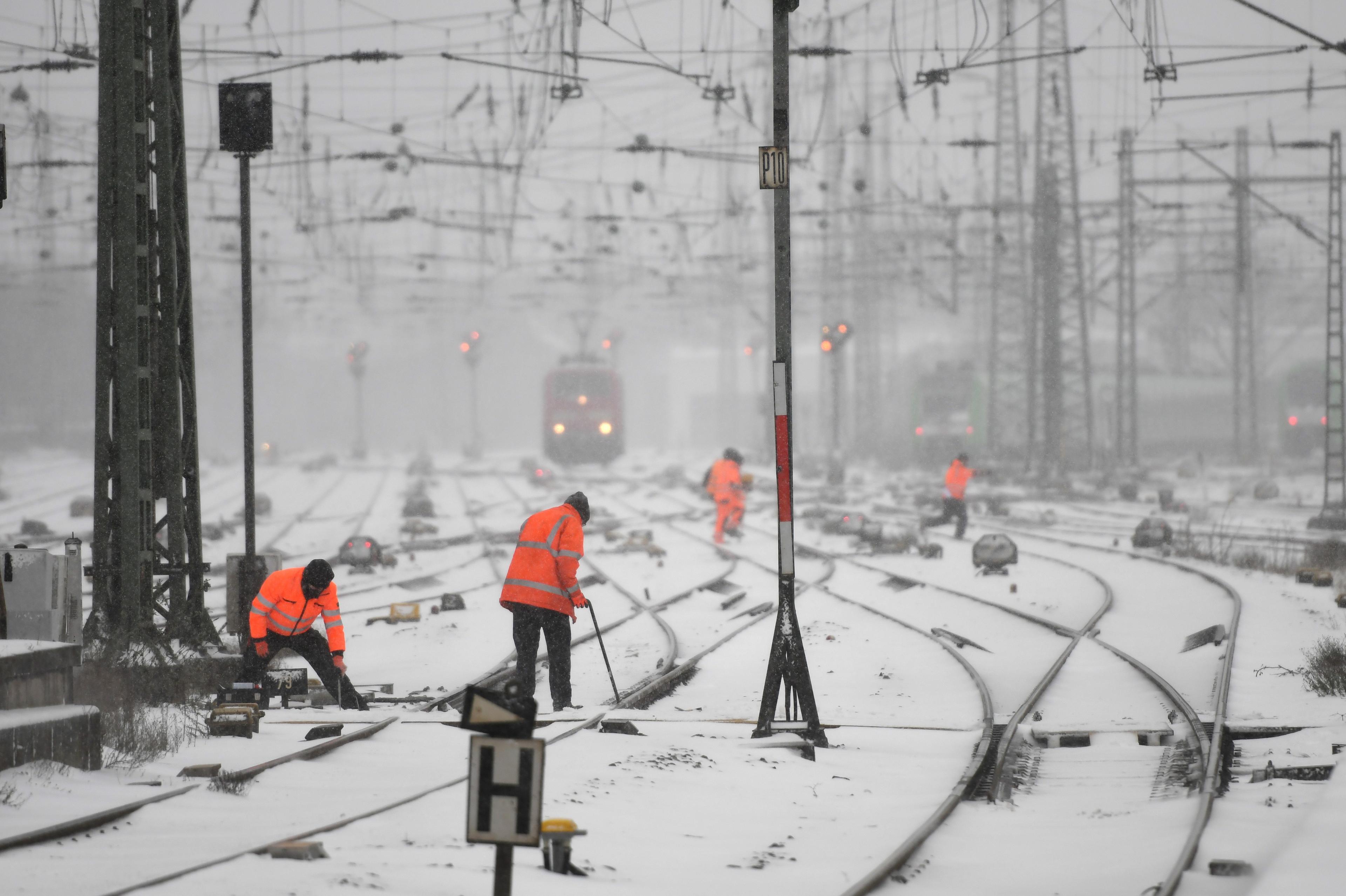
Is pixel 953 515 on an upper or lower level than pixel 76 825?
lower

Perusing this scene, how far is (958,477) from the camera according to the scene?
79.3 ft

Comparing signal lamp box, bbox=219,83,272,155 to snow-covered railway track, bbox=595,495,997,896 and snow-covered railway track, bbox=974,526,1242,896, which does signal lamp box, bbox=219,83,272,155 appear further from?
snow-covered railway track, bbox=974,526,1242,896

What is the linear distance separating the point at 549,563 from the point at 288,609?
6.39 feet

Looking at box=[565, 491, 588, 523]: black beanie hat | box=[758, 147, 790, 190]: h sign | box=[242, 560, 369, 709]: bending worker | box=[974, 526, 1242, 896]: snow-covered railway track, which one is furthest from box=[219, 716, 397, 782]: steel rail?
box=[974, 526, 1242, 896]: snow-covered railway track

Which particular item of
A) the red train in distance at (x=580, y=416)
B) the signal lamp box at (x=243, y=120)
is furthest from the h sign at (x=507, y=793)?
the red train in distance at (x=580, y=416)

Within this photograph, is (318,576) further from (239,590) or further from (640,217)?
(640,217)

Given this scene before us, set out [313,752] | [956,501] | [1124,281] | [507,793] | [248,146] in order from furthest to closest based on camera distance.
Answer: [1124,281], [956,501], [248,146], [313,752], [507,793]

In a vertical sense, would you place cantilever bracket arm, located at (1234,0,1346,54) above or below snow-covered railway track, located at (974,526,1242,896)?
above

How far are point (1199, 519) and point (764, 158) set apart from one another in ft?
72.4

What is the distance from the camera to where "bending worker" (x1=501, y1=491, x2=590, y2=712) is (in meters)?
10.3

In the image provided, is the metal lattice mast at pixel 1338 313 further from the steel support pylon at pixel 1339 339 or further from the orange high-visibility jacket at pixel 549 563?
the orange high-visibility jacket at pixel 549 563

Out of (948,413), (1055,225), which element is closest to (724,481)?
(1055,225)

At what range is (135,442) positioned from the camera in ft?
38.4

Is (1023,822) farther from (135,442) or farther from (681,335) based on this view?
(681,335)
